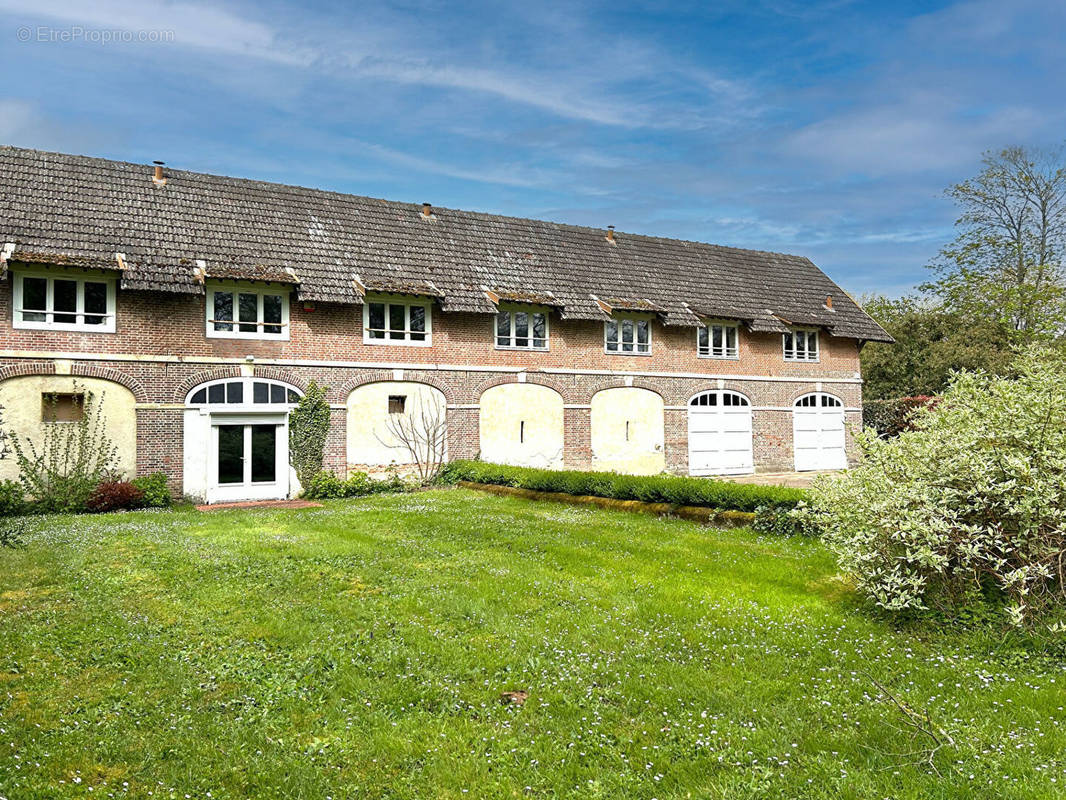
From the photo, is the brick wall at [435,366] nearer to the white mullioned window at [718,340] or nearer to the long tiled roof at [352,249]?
the white mullioned window at [718,340]

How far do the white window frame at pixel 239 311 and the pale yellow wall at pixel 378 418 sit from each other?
261 cm

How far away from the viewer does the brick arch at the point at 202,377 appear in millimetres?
18219

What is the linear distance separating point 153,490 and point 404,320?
7.67 metres

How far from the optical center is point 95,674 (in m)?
5.93

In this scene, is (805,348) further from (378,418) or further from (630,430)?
(378,418)

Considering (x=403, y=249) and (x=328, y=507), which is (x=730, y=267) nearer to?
(x=403, y=249)

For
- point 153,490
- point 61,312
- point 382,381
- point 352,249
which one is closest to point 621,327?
point 382,381

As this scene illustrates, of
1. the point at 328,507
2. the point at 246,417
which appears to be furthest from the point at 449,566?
the point at 246,417

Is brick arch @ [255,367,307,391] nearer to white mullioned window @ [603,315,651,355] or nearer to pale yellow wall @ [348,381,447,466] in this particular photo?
pale yellow wall @ [348,381,447,466]

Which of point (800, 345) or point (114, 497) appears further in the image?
point (800, 345)

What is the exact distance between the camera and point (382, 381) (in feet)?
68.1

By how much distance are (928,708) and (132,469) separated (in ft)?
56.9

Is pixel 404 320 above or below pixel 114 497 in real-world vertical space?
above

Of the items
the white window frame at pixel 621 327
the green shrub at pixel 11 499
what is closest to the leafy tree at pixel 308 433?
the green shrub at pixel 11 499
